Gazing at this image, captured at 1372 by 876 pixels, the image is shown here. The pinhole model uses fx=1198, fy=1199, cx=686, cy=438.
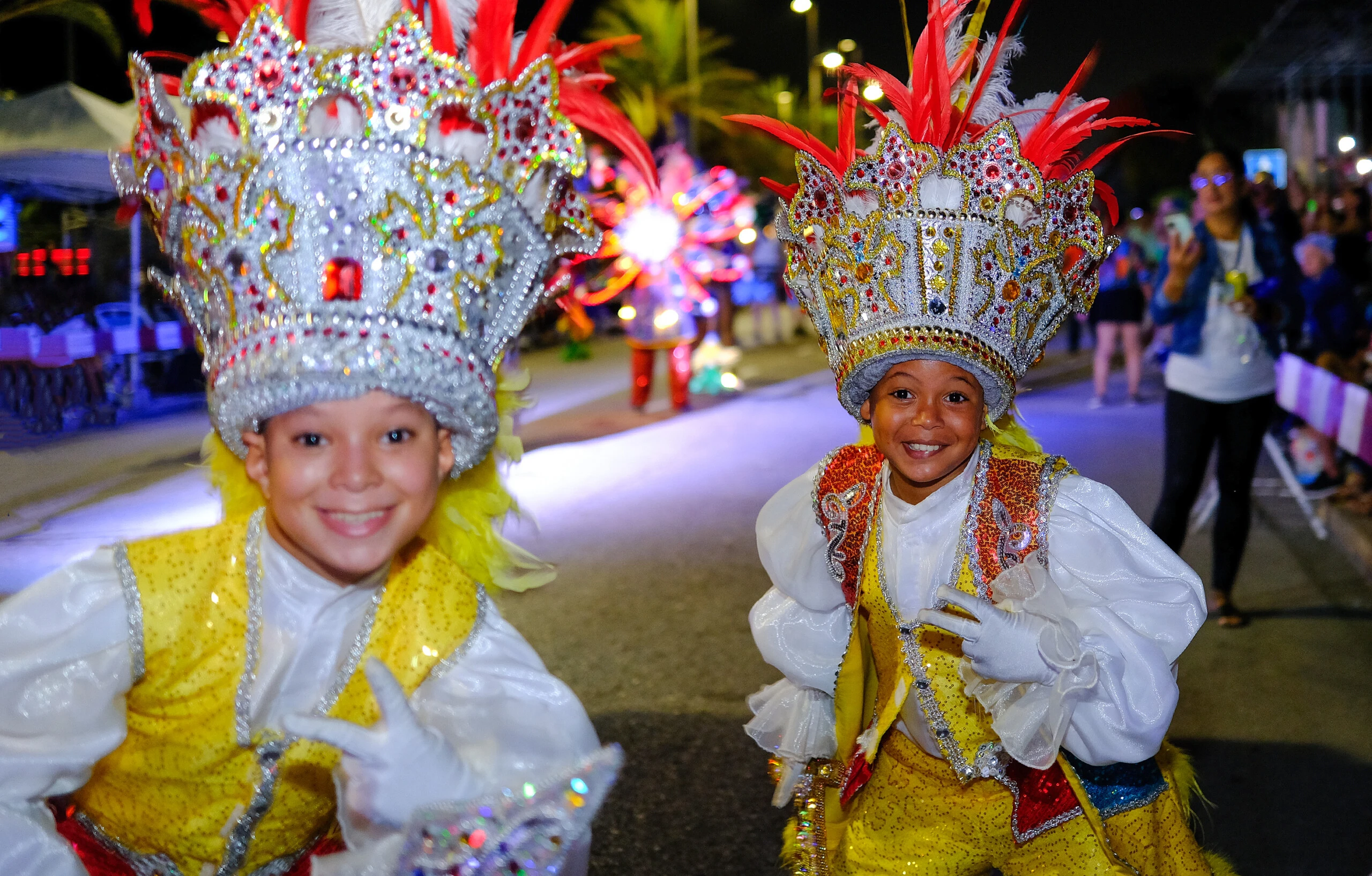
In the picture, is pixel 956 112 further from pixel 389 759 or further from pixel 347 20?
pixel 389 759

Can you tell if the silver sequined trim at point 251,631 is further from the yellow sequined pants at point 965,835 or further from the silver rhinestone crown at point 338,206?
the yellow sequined pants at point 965,835

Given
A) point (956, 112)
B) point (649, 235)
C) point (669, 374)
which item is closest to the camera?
point (956, 112)

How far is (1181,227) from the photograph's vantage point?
229 inches

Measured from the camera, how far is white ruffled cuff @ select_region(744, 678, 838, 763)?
3.07 meters

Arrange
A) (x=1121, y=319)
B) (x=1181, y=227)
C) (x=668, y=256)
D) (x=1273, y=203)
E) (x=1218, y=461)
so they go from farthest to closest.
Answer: (x=1121, y=319) → (x=668, y=256) → (x=1273, y=203) → (x=1181, y=227) → (x=1218, y=461)

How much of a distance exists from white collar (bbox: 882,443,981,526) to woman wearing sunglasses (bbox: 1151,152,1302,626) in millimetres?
3108

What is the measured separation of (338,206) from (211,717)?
98 centimetres

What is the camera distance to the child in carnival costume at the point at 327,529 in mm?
1975

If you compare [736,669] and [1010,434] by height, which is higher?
[1010,434]

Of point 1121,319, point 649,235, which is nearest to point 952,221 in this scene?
point 649,235

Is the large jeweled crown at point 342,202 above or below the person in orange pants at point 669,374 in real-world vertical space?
above

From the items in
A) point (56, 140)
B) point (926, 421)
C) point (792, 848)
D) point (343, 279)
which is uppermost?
point (56, 140)

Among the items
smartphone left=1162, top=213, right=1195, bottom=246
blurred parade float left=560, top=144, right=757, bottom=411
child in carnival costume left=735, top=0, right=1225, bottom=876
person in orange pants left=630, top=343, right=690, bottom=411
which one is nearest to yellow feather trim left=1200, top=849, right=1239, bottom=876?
child in carnival costume left=735, top=0, right=1225, bottom=876

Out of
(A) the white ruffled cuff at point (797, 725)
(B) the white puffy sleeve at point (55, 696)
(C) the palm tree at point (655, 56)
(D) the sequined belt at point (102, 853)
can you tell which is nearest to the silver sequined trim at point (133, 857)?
(D) the sequined belt at point (102, 853)
